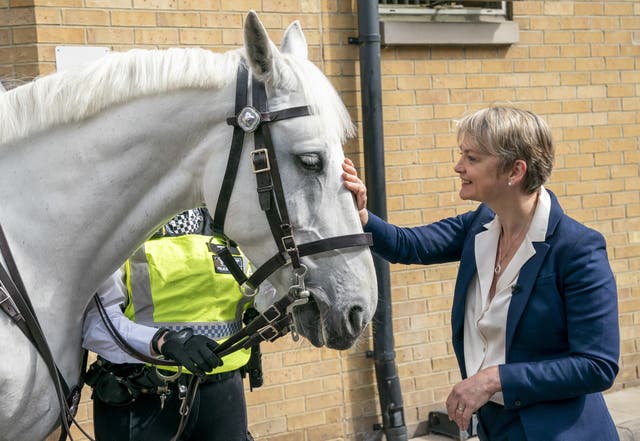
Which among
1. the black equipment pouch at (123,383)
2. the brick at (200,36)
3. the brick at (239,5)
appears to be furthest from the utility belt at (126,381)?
the brick at (239,5)

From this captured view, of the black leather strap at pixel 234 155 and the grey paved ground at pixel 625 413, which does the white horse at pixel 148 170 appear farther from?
the grey paved ground at pixel 625 413

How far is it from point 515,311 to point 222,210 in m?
0.94

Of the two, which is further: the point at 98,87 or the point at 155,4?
the point at 155,4

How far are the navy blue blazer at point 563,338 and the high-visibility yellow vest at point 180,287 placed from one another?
39.3 inches

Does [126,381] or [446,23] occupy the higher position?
[446,23]

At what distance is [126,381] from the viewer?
3.24m

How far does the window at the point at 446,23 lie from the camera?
6086 mm

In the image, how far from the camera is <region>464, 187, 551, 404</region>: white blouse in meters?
2.96

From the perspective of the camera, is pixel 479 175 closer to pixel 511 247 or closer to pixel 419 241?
pixel 511 247

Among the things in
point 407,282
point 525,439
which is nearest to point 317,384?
point 407,282

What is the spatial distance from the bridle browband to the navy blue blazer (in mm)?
552

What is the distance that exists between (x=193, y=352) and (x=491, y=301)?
0.96m

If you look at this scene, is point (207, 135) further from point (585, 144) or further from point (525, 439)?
point (585, 144)

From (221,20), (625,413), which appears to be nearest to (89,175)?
(221,20)
